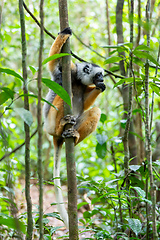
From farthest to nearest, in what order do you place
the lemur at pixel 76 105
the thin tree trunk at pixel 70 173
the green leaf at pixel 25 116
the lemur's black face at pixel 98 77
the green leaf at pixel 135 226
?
the lemur's black face at pixel 98 77 < the lemur at pixel 76 105 < the green leaf at pixel 135 226 < the thin tree trunk at pixel 70 173 < the green leaf at pixel 25 116

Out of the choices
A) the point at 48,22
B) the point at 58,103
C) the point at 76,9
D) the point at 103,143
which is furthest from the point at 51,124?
the point at 76,9

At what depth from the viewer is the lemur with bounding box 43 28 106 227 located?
3.53 m

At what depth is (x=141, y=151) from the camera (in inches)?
175

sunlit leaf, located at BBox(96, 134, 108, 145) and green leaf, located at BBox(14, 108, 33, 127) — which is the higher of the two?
sunlit leaf, located at BBox(96, 134, 108, 145)

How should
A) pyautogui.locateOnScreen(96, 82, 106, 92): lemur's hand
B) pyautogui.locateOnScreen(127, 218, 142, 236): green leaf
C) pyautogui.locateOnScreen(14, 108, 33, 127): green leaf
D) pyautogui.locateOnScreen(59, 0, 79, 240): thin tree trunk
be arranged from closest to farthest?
1. pyautogui.locateOnScreen(14, 108, 33, 127): green leaf
2. pyautogui.locateOnScreen(59, 0, 79, 240): thin tree trunk
3. pyautogui.locateOnScreen(127, 218, 142, 236): green leaf
4. pyautogui.locateOnScreen(96, 82, 106, 92): lemur's hand

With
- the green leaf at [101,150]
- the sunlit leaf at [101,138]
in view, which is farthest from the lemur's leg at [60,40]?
the green leaf at [101,150]

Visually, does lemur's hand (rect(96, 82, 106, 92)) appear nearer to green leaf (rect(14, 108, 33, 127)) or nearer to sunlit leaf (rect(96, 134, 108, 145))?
sunlit leaf (rect(96, 134, 108, 145))

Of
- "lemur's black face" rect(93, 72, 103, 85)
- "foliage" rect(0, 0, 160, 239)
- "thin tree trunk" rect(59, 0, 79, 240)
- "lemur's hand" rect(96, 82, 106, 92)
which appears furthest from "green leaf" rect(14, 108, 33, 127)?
"lemur's black face" rect(93, 72, 103, 85)

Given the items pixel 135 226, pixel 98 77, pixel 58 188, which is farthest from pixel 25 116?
pixel 98 77

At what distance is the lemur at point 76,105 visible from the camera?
3.53 metres

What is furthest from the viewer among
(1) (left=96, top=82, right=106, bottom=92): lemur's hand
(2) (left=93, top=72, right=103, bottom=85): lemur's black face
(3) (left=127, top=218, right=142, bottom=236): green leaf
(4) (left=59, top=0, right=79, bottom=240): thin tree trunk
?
(2) (left=93, top=72, right=103, bottom=85): lemur's black face

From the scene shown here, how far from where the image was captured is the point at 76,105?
4.38 m

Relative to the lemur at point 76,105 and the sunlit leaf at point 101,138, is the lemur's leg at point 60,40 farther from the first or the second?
the sunlit leaf at point 101,138

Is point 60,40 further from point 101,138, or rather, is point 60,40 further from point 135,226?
point 135,226
